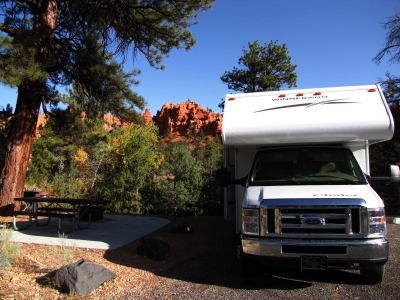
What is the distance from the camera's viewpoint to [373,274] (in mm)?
4773

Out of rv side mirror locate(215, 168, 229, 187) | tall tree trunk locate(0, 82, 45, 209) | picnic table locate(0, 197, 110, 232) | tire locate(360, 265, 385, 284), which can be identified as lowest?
tire locate(360, 265, 385, 284)

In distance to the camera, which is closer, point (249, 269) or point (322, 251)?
point (322, 251)

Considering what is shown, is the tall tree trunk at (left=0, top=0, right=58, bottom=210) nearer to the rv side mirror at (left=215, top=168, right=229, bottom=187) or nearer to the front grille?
the rv side mirror at (left=215, top=168, right=229, bottom=187)

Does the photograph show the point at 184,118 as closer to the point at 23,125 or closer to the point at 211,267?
the point at 23,125

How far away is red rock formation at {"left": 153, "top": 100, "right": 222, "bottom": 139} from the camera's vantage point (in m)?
120

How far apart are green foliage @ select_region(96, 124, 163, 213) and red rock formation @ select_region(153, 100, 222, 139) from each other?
9066cm

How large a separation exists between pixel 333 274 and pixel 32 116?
9.59 m

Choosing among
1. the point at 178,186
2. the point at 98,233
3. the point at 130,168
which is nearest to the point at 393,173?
the point at 98,233

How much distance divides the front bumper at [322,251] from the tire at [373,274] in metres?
0.31

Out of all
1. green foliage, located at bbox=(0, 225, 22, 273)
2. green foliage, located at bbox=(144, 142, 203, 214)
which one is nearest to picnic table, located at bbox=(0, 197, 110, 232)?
green foliage, located at bbox=(0, 225, 22, 273)

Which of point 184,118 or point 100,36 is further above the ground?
point 184,118

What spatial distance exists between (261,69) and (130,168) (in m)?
11.2

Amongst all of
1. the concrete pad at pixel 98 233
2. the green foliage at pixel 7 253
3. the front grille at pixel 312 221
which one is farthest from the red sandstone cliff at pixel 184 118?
the front grille at pixel 312 221

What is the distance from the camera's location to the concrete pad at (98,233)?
24.1ft
